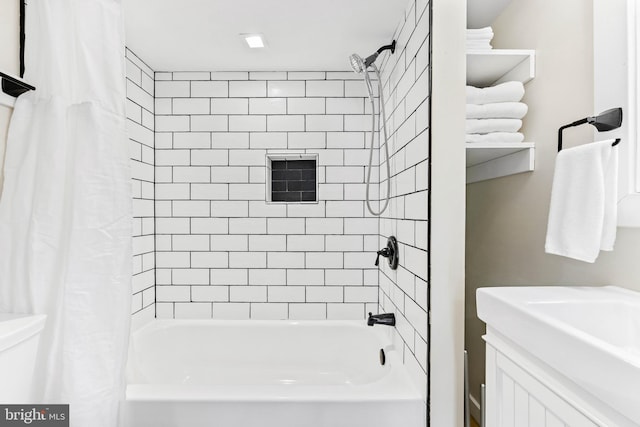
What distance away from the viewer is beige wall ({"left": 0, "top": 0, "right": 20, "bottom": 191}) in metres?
1.07

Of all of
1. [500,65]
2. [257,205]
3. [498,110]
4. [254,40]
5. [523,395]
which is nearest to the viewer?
[523,395]

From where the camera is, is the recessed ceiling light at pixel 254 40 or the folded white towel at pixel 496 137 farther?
the recessed ceiling light at pixel 254 40

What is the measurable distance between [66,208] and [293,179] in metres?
1.47

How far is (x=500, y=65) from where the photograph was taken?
169 cm

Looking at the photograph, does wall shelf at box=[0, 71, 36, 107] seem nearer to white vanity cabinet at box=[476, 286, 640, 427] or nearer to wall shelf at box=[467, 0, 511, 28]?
white vanity cabinet at box=[476, 286, 640, 427]

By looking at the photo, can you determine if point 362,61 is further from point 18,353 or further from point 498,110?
point 18,353

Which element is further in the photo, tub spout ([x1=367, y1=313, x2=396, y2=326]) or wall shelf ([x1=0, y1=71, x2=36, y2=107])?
tub spout ([x1=367, y1=313, x2=396, y2=326])

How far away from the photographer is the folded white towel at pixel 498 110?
1.53m

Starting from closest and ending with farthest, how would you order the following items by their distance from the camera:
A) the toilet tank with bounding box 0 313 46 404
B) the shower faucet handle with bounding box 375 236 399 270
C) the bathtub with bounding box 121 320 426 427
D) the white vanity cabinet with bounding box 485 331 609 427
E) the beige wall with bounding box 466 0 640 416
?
the white vanity cabinet with bounding box 485 331 609 427
the toilet tank with bounding box 0 313 46 404
the beige wall with bounding box 466 0 640 416
the shower faucet handle with bounding box 375 236 399 270
the bathtub with bounding box 121 320 426 427

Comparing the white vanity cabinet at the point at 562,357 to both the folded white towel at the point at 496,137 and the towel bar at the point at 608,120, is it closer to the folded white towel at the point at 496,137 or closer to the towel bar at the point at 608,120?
the towel bar at the point at 608,120

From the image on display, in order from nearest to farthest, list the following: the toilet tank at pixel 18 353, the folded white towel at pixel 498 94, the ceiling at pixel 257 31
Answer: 1. the toilet tank at pixel 18 353
2. the folded white towel at pixel 498 94
3. the ceiling at pixel 257 31

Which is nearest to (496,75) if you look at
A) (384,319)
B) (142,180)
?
(384,319)

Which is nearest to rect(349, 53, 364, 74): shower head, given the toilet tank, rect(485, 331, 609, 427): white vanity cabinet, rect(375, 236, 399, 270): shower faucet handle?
rect(375, 236, 399, 270): shower faucet handle

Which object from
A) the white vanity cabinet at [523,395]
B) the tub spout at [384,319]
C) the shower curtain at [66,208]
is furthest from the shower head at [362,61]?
the white vanity cabinet at [523,395]
